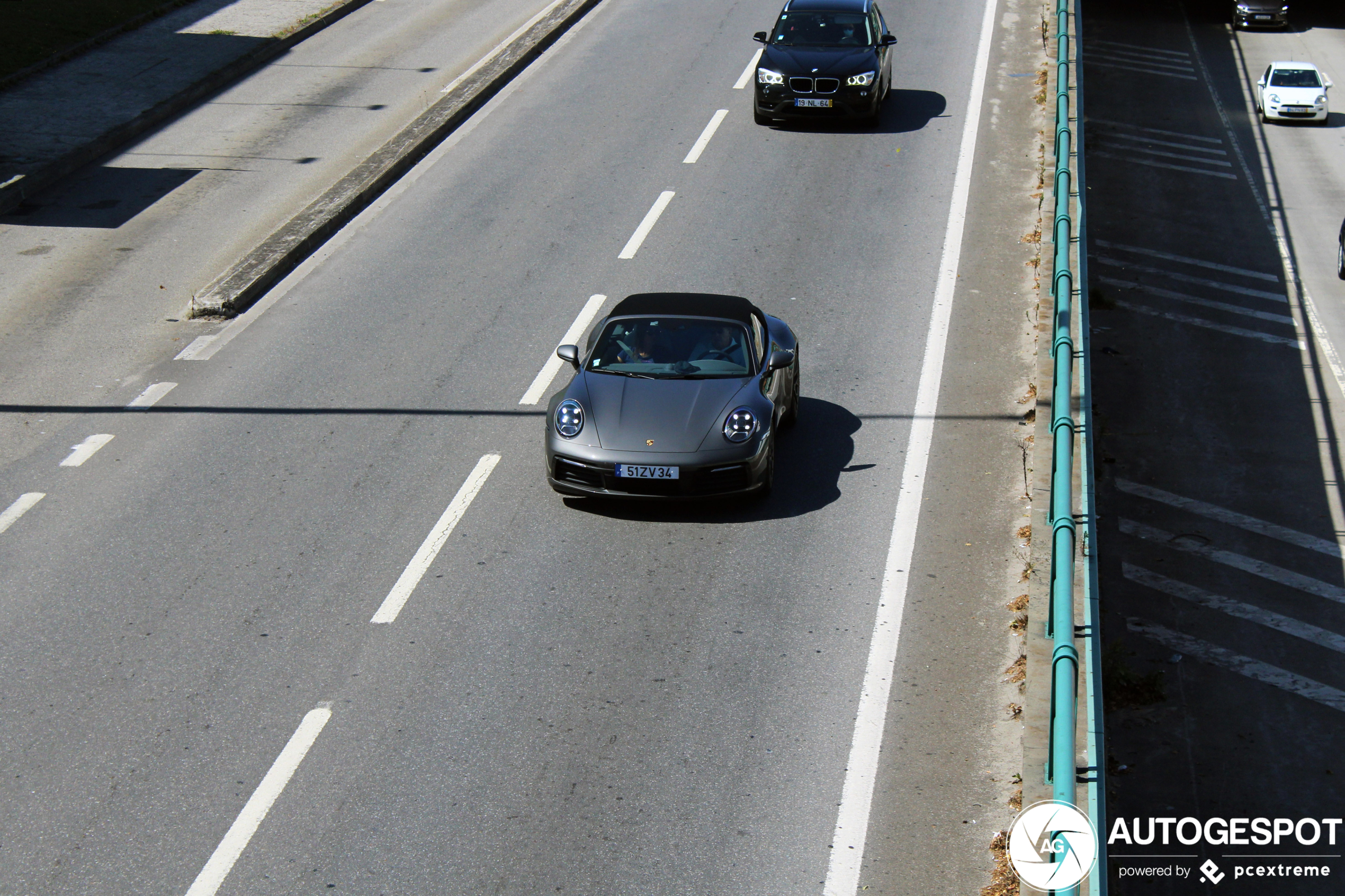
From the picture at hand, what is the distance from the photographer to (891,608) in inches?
365

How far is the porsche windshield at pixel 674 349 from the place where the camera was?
11102 mm

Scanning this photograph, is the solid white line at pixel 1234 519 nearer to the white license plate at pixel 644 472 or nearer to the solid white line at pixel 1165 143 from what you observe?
the white license plate at pixel 644 472

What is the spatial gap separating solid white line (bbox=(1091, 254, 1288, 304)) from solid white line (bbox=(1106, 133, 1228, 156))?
8648mm

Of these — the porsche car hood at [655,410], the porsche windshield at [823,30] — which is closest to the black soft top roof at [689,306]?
the porsche car hood at [655,410]

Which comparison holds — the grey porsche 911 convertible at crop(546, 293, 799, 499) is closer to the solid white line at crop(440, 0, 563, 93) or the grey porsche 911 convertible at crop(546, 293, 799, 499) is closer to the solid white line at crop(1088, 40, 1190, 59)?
the solid white line at crop(440, 0, 563, 93)

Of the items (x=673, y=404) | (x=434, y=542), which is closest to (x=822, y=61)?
(x=673, y=404)

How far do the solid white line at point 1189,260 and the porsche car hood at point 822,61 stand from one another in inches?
275

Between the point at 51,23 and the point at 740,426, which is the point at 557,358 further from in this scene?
the point at 51,23

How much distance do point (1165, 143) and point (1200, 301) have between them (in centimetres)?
1074

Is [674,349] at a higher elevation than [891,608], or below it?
higher

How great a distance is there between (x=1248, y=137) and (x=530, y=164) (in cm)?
2077

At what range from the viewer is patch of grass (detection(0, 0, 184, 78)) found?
2436cm

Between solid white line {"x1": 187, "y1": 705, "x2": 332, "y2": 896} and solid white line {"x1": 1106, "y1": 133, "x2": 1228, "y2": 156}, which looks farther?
solid white line {"x1": 1106, "y1": 133, "x2": 1228, "y2": 156}

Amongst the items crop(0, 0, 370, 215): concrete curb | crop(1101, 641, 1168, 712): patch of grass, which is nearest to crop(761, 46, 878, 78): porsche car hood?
crop(0, 0, 370, 215): concrete curb
